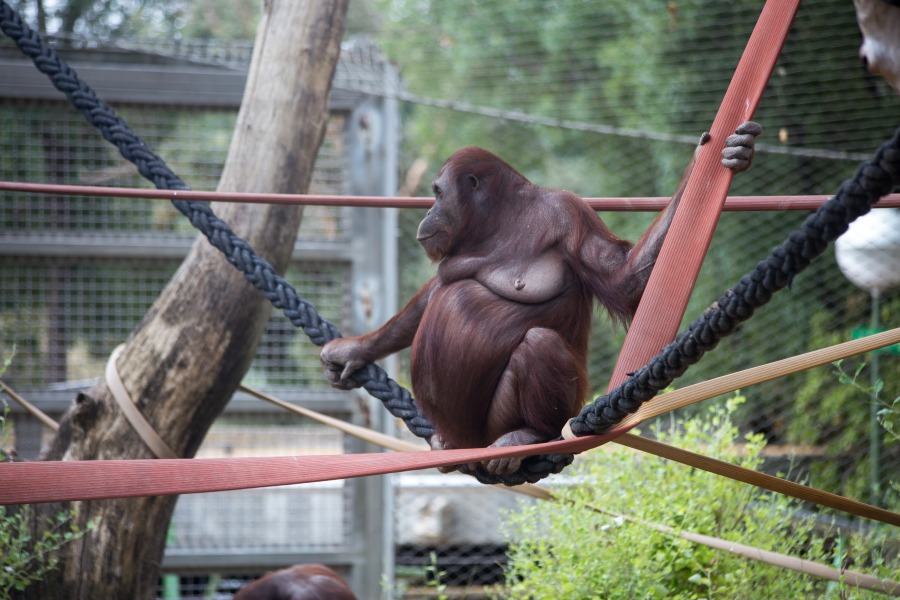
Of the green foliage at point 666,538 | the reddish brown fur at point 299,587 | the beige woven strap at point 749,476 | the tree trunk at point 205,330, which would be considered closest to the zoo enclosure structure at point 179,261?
the reddish brown fur at point 299,587

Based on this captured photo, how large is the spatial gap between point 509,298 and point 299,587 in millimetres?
1626

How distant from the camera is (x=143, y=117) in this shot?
4.54 m

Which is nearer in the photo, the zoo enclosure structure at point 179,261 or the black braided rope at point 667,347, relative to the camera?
the black braided rope at point 667,347

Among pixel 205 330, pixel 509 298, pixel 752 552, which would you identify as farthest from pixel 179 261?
pixel 752 552

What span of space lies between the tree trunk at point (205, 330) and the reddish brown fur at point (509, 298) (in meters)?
0.92

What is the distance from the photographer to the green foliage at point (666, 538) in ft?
8.48

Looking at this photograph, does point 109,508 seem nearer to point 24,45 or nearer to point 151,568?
point 151,568

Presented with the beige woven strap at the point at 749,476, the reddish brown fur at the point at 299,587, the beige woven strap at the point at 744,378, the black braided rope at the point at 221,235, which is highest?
the black braided rope at the point at 221,235

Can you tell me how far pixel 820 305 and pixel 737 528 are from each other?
4.36m

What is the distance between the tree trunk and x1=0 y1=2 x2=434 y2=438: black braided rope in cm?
39

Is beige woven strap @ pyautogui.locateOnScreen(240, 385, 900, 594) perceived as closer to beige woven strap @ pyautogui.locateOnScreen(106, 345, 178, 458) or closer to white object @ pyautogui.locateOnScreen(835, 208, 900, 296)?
beige woven strap @ pyautogui.locateOnScreen(106, 345, 178, 458)

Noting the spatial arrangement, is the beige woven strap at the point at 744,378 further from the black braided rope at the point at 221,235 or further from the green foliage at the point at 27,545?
the green foliage at the point at 27,545

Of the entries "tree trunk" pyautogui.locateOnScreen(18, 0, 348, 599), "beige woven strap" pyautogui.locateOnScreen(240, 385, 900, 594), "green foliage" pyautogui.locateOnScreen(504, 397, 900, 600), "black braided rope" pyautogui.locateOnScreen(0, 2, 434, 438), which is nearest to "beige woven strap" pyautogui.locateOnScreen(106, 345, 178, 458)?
"tree trunk" pyautogui.locateOnScreen(18, 0, 348, 599)

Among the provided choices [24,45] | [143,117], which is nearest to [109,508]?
[24,45]
